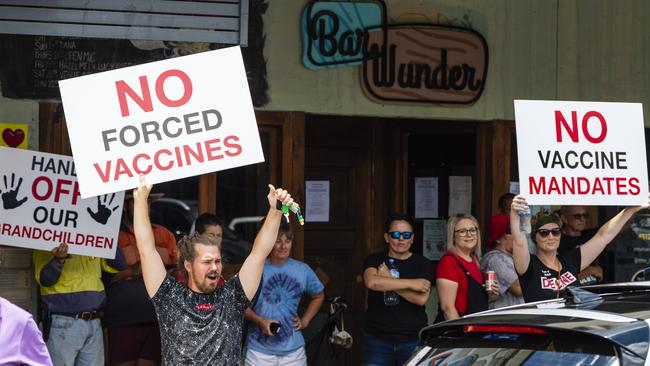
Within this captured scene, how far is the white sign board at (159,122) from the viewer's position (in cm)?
645

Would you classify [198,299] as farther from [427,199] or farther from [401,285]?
[427,199]

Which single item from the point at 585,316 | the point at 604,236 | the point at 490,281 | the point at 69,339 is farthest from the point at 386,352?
the point at 585,316

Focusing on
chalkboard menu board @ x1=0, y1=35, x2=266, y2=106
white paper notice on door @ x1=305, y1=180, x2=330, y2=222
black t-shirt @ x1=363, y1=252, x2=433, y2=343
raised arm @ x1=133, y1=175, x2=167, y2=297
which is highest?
chalkboard menu board @ x1=0, y1=35, x2=266, y2=106

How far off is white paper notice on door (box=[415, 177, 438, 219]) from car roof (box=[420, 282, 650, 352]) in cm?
567

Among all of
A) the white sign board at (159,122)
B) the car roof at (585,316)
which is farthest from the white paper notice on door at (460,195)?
the car roof at (585,316)

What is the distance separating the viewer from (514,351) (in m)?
4.96

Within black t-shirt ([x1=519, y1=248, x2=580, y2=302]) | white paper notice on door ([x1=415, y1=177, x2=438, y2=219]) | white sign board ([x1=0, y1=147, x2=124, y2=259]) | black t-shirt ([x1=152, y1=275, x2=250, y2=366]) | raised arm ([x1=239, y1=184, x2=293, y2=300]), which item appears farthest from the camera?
white paper notice on door ([x1=415, y1=177, x2=438, y2=219])

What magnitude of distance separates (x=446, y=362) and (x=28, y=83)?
200 inches

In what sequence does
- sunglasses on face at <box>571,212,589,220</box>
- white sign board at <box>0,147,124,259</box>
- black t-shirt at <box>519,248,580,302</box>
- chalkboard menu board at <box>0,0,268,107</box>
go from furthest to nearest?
sunglasses on face at <box>571,212,589,220</box> → chalkboard menu board at <box>0,0,268,107</box> → white sign board at <box>0,147,124,259</box> → black t-shirt at <box>519,248,580,302</box>

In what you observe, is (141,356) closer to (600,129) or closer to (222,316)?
(222,316)

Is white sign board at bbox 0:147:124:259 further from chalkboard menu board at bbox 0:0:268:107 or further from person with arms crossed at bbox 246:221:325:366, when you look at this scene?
person with arms crossed at bbox 246:221:325:366

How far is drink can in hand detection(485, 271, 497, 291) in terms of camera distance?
8.50 metres

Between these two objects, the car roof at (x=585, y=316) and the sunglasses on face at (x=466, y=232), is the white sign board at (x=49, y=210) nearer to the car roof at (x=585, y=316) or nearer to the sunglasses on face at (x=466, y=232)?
the sunglasses on face at (x=466, y=232)

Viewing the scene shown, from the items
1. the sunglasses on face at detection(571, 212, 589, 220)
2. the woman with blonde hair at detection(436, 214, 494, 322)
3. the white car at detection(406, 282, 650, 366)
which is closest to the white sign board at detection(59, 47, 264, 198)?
the white car at detection(406, 282, 650, 366)
